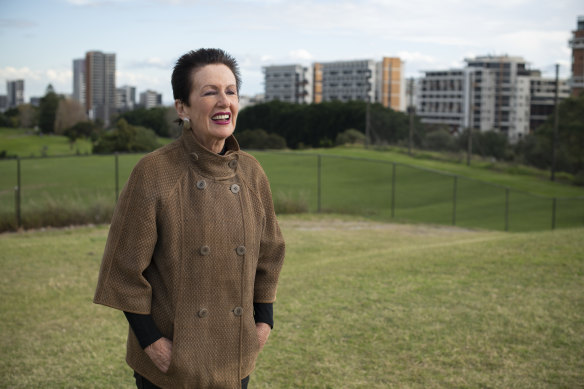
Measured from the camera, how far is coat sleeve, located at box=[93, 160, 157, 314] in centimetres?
214

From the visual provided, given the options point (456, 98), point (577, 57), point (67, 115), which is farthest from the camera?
point (456, 98)

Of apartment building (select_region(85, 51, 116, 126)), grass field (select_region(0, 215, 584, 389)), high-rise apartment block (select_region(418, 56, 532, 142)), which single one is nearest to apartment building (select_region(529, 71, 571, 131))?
high-rise apartment block (select_region(418, 56, 532, 142))

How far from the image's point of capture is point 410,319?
19.0ft

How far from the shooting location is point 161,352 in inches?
86.5

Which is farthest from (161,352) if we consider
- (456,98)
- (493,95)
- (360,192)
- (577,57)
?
(456,98)

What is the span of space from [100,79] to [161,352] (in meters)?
174

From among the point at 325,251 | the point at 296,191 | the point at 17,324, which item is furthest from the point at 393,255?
the point at 296,191

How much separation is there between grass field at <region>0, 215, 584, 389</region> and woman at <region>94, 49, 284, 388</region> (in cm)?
225

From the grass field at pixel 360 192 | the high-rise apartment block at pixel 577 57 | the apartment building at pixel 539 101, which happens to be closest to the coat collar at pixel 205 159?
the grass field at pixel 360 192

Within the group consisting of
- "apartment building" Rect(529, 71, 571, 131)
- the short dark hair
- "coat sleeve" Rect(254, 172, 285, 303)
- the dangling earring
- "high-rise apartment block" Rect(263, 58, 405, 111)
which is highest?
"high-rise apartment block" Rect(263, 58, 405, 111)

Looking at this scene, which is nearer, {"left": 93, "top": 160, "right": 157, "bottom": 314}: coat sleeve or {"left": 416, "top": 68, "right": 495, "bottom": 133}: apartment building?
{"left": 93, "top": 160, "right": 157, "bottom": 314}: coat sleeve

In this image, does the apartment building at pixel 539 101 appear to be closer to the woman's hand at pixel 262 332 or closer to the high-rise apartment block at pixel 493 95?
the high-rise apartment block at pixel 493 95

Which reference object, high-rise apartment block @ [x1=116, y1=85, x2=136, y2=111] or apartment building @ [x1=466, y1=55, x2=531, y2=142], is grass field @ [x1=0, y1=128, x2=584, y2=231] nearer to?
apartment building @ [x1=466, y1=55, x2=531, y2=142]

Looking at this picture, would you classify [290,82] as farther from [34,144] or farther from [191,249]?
[191,249]
